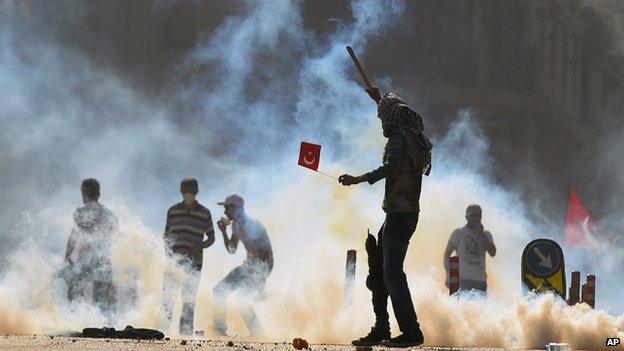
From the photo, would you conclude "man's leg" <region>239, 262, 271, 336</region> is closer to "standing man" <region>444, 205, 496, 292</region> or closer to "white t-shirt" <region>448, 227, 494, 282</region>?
"standing man" <region>444, 205, 496, 292</region>

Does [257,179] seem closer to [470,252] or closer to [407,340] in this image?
[470,252]

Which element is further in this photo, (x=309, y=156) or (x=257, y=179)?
(x=257, y=179)

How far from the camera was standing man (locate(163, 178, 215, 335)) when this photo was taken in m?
13.2

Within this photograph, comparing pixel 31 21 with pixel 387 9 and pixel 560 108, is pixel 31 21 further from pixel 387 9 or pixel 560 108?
pixel 560 108

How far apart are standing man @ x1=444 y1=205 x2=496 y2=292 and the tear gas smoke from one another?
0.28 metres

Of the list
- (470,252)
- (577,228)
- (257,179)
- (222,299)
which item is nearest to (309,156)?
(222,299)

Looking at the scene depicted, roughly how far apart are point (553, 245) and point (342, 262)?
91.5 inches

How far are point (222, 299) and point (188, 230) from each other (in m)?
0.63

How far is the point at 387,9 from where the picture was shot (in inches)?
1260

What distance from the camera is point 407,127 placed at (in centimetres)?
904

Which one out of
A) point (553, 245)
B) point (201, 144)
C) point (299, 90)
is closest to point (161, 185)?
point (201, 144)

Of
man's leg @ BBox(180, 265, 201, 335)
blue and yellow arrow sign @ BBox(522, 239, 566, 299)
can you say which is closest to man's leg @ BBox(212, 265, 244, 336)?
man's leg @ BBox(180, 265, 201, 335)

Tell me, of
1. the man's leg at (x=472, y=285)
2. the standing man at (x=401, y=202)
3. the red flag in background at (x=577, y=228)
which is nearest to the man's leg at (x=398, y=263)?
the standing man at (x=401, y=202)

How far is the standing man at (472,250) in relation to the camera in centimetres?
1429
